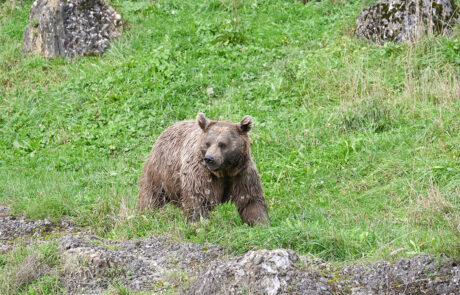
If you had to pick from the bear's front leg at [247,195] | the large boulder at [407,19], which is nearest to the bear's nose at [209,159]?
the bear's front leg at [247,195]

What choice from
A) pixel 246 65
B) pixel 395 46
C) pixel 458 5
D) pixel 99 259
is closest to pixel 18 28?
pixel 246 65

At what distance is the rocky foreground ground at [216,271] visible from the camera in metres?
4.68

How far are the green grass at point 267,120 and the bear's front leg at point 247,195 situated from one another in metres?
0.17

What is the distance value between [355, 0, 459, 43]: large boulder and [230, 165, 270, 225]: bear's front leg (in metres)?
5.36

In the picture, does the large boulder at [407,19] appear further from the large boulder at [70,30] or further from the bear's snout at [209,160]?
the bear's snout at [209,160]

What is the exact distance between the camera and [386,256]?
17.3 ft

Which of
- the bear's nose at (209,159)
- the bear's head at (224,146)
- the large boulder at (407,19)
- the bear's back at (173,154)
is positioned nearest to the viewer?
the bear's nose at (209,159)

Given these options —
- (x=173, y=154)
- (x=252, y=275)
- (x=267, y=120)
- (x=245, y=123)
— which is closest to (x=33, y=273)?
(x=252, y=275)

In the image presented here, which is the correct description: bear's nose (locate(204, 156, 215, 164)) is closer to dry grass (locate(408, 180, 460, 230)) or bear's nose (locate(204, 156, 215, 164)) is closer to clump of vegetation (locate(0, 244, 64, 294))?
clump of vegetation (locate(0, 244, 64, 294))

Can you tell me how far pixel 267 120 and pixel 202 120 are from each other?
3.35m

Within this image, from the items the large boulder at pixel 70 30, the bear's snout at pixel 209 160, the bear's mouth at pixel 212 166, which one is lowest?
the bear's mouth at pixel 212 166

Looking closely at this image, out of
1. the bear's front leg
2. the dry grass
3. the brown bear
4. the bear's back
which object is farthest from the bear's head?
the dry grass

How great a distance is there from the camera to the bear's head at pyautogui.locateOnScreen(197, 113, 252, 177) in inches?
273

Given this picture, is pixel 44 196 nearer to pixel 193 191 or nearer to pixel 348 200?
pixel 193 191
